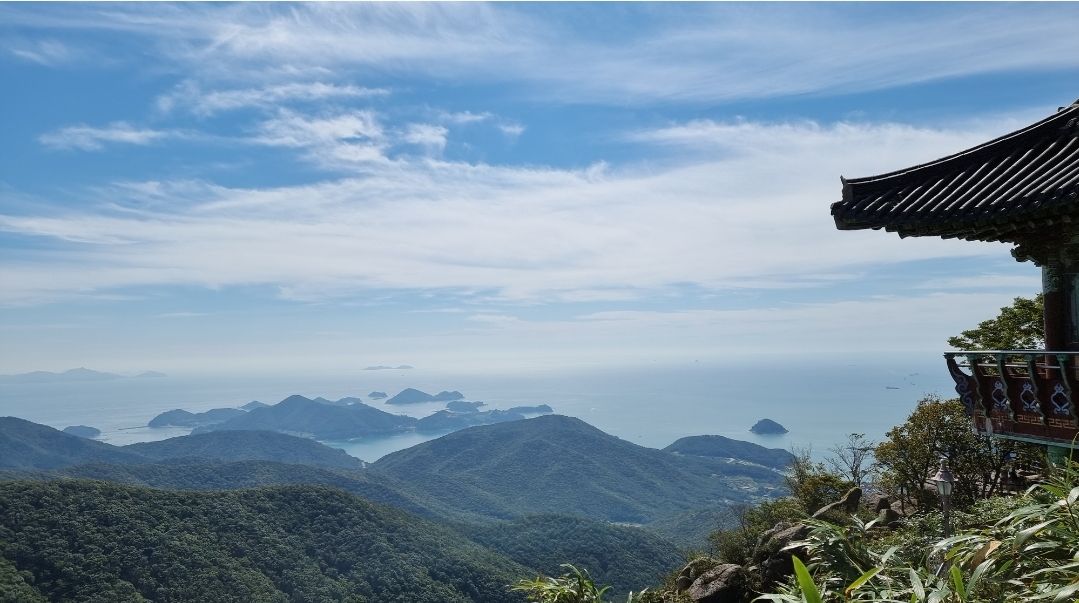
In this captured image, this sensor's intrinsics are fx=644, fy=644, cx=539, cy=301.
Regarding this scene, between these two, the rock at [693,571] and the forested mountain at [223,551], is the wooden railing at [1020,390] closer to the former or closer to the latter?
the rock at [693,571]

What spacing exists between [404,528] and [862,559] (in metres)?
86.3

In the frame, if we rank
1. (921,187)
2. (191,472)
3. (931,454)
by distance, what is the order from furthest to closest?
1. (191,472)
2. (931,454)
3. (921,187)

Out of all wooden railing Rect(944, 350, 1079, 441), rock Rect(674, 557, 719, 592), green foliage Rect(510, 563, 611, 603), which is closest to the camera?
wooden railing Rect(944, 350, 1079, 441)

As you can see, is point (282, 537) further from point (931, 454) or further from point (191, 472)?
point (191, 472)

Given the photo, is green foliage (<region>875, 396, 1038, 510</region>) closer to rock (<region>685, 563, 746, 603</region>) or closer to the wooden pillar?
rock (<region>685, 563, 746, 603</region>)

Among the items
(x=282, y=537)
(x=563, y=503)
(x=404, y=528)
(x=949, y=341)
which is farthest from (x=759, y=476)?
(x=949, y=341)

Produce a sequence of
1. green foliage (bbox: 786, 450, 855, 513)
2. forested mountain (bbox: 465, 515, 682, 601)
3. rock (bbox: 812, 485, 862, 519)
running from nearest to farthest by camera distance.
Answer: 1. rock (bbox: 812, 485, 862, 519)
2. green foliage (bbox: 786, 450, 855, 513)
3. forested mountain (bbox: 465, 515, 682, 601)

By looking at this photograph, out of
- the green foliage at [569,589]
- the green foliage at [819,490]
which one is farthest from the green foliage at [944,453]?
the green foliage at [569,589]

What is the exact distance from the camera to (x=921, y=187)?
6.45 m

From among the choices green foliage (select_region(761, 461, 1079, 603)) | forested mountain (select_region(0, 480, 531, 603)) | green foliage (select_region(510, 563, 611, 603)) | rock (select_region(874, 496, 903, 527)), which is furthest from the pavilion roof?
forested mountain (select_region(0, 480, 531, 603))

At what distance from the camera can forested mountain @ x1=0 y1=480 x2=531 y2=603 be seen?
57000mm

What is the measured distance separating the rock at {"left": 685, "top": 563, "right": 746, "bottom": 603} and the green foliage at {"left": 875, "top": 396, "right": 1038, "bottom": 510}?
206 inches

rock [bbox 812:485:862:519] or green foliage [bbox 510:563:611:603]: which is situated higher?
rock [bbox 812:485:862:519]

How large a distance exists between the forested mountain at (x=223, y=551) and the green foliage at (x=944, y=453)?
2201 inches
